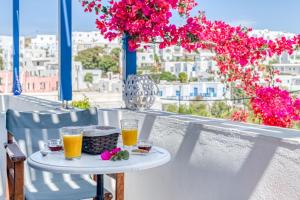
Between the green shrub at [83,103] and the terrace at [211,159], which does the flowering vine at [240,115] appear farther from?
the green shrub at [83,103]

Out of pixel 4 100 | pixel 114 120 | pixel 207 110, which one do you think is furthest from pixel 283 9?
pixel 4 100

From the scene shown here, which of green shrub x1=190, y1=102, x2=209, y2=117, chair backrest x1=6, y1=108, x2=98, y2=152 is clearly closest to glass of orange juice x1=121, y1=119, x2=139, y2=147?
chair backrest x1=6, y1=108, x2=98, y2=152

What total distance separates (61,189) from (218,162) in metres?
0.98

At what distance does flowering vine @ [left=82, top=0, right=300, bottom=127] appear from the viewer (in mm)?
2553

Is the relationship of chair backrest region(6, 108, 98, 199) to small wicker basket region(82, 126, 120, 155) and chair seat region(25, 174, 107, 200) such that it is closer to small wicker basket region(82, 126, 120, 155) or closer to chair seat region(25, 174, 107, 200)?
chair seat region(25, 174, 107, 200)

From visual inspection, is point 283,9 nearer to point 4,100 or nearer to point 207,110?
point 207,110

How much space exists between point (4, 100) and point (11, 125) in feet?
9.33

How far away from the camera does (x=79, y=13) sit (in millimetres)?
3934

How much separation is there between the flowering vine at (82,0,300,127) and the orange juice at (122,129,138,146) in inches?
32.4

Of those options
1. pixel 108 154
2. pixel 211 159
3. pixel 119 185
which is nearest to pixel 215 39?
pixel 211 159

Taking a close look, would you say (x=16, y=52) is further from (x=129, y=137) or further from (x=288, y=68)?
(x=288, y=68)

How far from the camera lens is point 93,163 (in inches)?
75.3

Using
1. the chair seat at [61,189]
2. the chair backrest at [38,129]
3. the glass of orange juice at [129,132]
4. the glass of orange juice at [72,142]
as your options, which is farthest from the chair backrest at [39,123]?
the glass of orange juice at [72,142]

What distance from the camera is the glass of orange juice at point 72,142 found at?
196 cm
